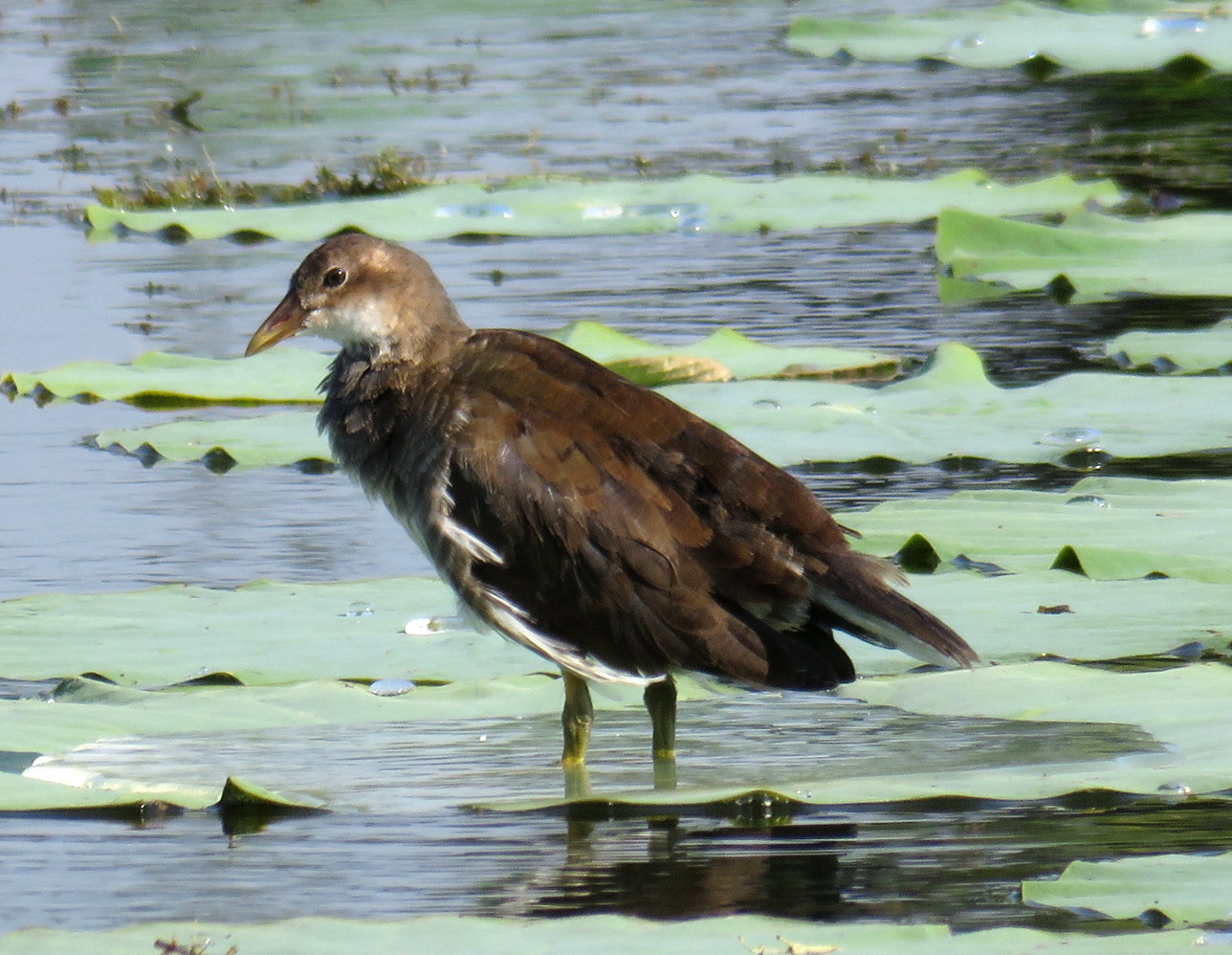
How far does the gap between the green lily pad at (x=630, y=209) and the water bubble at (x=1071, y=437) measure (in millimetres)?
2998

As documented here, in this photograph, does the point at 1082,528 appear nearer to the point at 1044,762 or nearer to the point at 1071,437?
the point at 1071,437

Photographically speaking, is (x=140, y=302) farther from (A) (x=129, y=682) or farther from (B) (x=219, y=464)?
(A) (x=129, y=682)

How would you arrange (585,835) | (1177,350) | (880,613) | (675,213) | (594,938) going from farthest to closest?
1. (675,213)
2. (1177,350)
3. (880,613)
4. (585,835)
5. (594,938)

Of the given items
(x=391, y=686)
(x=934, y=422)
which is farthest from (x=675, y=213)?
(x=391, y=686)

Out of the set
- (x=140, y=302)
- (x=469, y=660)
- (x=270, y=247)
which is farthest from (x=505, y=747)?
(x=270, y=247)

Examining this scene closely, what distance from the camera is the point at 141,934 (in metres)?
2.72

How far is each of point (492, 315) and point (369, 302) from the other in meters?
3.14

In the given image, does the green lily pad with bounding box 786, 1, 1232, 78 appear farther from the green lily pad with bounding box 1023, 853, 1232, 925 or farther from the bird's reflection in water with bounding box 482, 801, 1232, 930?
the green lily pad with bounding box 1023, 853, 1232, 925

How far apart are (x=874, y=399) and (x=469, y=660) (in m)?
1.94

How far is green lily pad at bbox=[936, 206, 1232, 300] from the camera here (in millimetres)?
7070

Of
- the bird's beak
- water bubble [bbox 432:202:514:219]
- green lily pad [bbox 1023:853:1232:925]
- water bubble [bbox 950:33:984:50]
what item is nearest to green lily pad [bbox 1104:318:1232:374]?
the bird's beak

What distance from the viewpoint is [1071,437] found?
5.44 m

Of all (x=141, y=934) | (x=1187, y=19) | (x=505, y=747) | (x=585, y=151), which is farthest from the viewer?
A: (x=1187, y=19)

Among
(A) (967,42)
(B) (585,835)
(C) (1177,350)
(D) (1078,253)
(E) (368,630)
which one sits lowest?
(B) (585,835)
